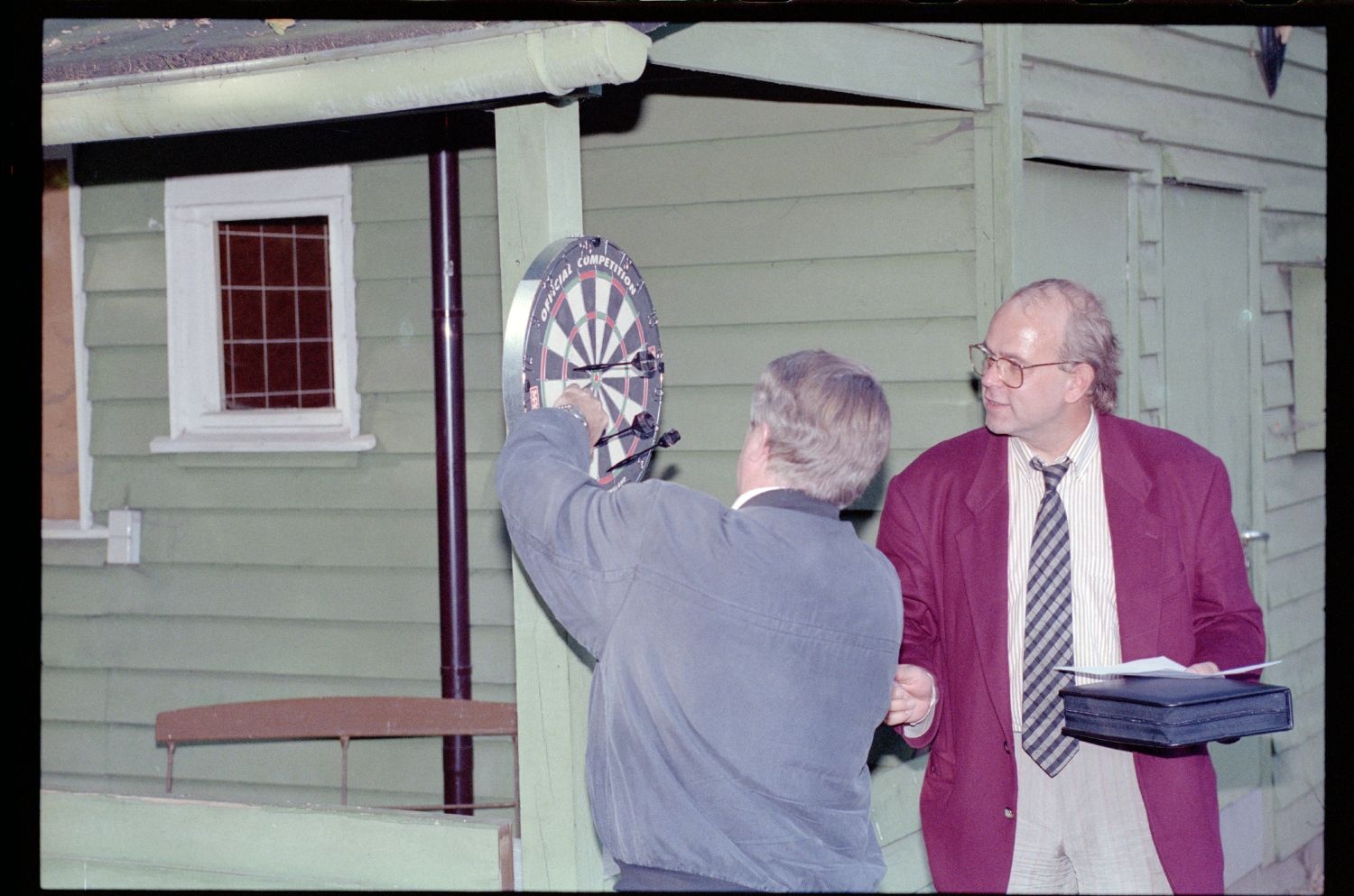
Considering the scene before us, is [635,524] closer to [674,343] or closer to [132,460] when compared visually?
[674,343]

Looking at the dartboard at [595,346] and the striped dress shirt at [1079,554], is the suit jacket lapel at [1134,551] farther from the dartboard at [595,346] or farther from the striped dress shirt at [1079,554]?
the dartboard at [595,346]

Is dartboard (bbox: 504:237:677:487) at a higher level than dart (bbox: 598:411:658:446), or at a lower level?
higher

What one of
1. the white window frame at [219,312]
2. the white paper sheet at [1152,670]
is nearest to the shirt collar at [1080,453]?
the white paper sheet at [1152,670]

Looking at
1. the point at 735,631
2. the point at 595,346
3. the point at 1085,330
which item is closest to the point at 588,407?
the point at 595,346

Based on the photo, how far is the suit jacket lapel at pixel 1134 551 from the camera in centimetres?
315

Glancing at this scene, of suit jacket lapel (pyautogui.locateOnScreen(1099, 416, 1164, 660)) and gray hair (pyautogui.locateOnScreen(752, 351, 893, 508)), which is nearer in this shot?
gray hair (pyautogui.locateOnScreen(752, 351, 893, 508))

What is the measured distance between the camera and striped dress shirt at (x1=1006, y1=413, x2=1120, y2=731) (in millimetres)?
3176

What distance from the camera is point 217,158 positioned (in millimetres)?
5691

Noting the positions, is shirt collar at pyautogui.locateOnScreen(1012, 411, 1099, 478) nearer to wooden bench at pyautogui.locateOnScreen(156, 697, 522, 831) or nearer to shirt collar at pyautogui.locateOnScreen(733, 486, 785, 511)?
shirt collar at pyautogui.locateOnScreen(733, 486, 785, 511)

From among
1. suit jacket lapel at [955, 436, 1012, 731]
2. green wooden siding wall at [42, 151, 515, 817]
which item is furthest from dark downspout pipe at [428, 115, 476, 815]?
suit jacket lapel at [955, 436, 1012, 731]

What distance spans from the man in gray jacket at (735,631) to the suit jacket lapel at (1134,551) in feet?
2.48

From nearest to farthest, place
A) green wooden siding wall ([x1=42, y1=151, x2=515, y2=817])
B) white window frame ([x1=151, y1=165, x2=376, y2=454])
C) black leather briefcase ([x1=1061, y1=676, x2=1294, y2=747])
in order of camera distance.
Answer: black leather briefcase ([x1=1061, y1=676, x2=1294, y2=747]) → green wooden siding wall ([x1=42, y1=151, x2=515, y2=817]) → white window frame ([x1=151, y1=165, x2=376, y2=454])

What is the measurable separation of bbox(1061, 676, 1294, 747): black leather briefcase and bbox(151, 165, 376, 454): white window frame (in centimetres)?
330
